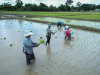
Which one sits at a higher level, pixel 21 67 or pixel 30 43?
pixel 30 43

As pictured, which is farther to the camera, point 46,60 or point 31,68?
point 46,60

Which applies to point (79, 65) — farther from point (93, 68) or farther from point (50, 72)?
point (50, 72)

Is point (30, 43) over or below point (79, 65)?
over

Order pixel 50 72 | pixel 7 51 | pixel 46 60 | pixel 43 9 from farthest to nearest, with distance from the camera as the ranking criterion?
pixel 43 9 < pixel 7 51 < pixel 46 60 < pixel 50 72

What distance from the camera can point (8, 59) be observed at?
501cm

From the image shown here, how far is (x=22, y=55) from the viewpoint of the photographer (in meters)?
5.45

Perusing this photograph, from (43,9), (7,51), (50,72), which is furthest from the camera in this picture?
(43,9)

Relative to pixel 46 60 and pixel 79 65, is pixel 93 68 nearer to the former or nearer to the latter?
pixel 79 65

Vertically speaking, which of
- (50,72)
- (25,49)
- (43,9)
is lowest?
(50,72)

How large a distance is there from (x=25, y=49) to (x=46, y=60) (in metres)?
1.28

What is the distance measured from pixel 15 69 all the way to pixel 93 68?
129 inches

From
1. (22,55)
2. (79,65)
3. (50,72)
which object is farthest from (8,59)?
(79,65)

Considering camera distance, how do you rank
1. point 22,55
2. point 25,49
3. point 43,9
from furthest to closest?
point 43,9 < point 22,55 < point 25,49

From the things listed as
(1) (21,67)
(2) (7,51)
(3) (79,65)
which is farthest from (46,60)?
(2) (7,51)
